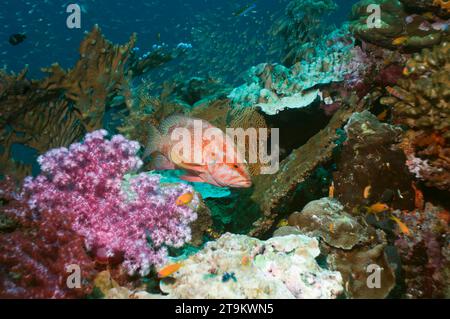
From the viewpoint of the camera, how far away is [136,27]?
218 ft

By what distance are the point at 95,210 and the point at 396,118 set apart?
4.28 meters

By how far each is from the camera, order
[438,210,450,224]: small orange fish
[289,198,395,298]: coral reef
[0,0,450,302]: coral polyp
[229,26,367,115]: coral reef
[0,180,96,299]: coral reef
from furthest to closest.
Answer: [229,26,367,115]: coral reef → [438,210,450,224]: small orange fish → [289,198,395,298]: coral reef → [0,0,450,302]: coral polyp → [0,180,96,299]: coral reef

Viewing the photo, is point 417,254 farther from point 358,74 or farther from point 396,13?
point 396,13

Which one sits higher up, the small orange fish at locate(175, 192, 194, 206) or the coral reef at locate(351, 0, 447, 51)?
the coral reef at locate(351, 0, 447, 51)

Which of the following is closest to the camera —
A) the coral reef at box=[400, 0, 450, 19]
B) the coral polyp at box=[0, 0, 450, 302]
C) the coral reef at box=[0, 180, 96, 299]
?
the coral reef at box=[0, 180, 96, 299]

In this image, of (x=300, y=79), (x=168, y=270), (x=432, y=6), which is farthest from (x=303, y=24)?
(x=168, y=270)

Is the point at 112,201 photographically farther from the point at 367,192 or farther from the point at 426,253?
the point at 426,253

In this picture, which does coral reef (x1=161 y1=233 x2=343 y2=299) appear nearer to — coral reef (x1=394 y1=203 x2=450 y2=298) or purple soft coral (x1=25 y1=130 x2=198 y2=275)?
purple soft coral (x1=25 y1=130 x2=198 y2=275)

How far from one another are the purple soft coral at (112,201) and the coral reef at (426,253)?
284 cm

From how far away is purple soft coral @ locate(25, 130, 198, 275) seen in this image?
262cm

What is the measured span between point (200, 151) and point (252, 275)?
Result: 137 centimetres

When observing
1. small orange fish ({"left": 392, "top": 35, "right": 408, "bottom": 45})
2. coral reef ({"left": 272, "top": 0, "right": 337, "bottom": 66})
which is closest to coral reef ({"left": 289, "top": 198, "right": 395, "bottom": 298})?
small orange fish ({"left": 392, "top": 35, "right": 408, "bottom": 45})

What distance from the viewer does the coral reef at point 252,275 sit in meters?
2.38

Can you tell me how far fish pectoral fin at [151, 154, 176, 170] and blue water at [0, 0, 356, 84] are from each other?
53.7 ft
